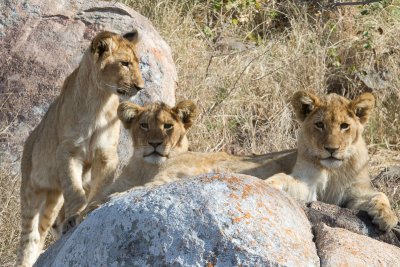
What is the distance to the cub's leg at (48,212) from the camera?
7.46 meters

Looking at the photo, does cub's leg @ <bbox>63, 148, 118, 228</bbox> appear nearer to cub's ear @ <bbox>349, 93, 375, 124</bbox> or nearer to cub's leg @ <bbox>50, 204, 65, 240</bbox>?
cub's leg @ <bbox>50, 204, 65, 240</bbox>

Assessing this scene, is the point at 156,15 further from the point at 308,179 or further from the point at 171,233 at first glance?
the point at 171,233

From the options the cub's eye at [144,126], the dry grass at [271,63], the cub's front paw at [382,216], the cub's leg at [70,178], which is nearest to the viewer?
the cub's front paw at [382,216]

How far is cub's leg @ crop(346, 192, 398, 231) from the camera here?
4.76 metres

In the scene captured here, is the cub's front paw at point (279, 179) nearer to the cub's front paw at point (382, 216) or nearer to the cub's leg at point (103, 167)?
the cub's front paw at point (382, 216)

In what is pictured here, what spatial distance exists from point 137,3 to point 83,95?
416 centimetres

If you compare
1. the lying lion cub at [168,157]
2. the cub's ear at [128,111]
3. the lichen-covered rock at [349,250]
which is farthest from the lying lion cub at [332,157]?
the lichen-covered rock at [349,250]

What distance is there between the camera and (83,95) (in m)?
6.98

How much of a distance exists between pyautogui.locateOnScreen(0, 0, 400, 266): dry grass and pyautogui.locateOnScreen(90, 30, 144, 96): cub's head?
87.3 inches

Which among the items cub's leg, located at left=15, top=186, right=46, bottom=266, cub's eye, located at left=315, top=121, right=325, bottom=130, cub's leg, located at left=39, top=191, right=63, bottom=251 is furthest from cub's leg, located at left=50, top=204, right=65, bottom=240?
cub's eye, located at left=315, top=121, right=325, bottom=130

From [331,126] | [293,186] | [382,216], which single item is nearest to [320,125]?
[331,126]

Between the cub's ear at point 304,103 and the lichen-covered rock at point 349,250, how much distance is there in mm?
1613

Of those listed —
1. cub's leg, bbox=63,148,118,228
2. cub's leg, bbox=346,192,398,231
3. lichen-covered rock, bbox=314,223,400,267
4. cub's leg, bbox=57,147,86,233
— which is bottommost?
cub's leg, bbox=57,147,86,233

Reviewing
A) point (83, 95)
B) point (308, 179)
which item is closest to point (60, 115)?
point (83, 95)
